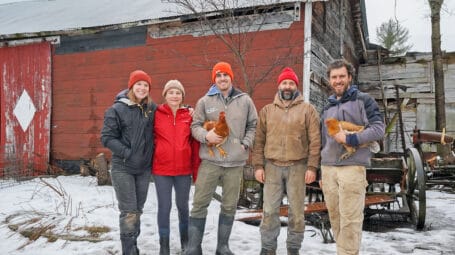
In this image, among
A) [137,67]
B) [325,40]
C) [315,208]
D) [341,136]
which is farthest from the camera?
[137,67]

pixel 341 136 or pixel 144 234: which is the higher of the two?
pixel 341 136

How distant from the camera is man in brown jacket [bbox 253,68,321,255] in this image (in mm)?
3107

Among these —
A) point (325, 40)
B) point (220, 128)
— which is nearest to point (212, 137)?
point (220, 128)

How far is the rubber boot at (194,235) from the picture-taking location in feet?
10.3

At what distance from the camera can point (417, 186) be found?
4.53 m

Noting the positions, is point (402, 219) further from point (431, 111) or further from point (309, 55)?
point (431, 111)

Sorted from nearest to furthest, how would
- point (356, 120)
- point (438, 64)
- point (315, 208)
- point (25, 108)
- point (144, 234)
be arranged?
point (356, 120), point (144, 234), point (315, 208), point (25, 108), point (438, 64)

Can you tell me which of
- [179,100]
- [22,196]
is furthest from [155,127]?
[22,196]

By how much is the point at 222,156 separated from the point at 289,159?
574 millimetres

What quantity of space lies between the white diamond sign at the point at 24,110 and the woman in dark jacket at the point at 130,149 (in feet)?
27.3

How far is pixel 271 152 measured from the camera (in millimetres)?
3219

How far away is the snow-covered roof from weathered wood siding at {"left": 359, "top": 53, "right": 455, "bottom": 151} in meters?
7.64

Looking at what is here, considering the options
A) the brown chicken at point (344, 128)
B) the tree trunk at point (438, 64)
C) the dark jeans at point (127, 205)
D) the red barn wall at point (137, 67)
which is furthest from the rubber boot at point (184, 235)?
the tree trunk at point (438, 64)

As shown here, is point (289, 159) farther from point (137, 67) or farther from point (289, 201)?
point (137, 67)
